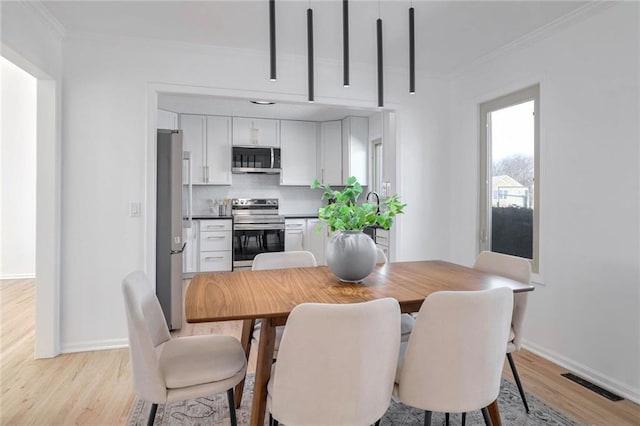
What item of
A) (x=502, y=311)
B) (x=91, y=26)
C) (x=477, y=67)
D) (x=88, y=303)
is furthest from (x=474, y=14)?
(x=88, y=303)

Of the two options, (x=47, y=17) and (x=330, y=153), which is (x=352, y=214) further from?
(x=330, y=153)

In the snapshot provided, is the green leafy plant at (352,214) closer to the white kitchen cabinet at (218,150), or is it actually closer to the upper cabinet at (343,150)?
the upper cabinet at (343,150)

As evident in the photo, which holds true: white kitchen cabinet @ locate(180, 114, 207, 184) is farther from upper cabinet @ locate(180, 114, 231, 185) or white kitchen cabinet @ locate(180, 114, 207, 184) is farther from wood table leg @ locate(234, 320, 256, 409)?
wood table leg @ locate(234, 320, 256, 409)

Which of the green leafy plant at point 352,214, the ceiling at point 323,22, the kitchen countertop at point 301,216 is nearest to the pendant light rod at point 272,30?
the green leafy plant at point 352,214

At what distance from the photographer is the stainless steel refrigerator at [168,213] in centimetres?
321

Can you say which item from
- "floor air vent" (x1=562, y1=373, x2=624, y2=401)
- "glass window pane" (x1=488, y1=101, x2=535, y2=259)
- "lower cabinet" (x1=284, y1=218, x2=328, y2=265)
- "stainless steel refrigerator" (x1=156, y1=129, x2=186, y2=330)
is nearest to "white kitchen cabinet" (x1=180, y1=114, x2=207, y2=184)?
"lower cabinet" (x1=284, y1=218, x2=328, y2=265)

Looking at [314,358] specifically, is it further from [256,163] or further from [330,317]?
[256,163]

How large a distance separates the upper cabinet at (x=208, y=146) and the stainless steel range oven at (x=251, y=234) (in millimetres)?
521

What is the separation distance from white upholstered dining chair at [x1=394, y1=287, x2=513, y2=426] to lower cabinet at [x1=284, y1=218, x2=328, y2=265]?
170 inches

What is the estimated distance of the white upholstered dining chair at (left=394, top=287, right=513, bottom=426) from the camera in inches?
52.7

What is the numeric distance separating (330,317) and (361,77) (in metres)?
2.90

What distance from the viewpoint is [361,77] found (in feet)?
11.6

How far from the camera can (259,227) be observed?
5562 mm

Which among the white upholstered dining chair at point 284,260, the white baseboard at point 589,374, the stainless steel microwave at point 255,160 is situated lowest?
the white baseboard at point 589,374
